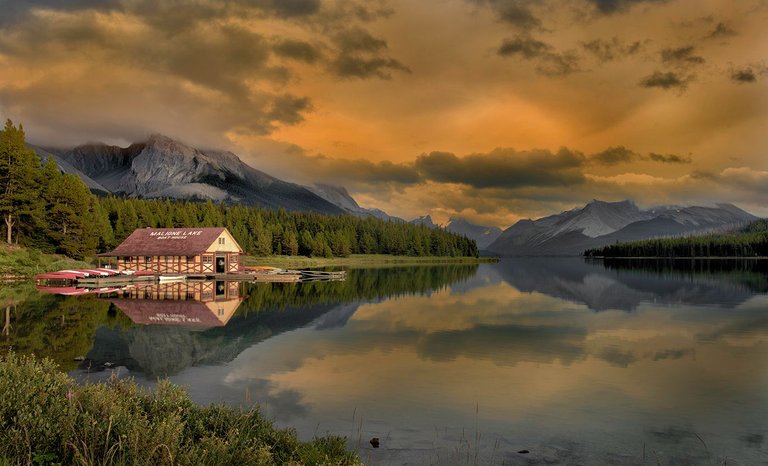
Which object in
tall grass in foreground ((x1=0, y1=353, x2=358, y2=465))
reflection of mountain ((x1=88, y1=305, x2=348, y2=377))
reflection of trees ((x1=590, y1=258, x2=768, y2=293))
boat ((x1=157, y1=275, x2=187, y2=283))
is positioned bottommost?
reflection of trees ((x1=590, y1=258, x2=768, y2=293))

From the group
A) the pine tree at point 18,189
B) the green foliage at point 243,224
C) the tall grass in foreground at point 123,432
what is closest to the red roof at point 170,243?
the pine tree at point 18,189

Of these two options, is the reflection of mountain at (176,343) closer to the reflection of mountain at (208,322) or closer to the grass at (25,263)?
the reflection of mountain at (208,322)

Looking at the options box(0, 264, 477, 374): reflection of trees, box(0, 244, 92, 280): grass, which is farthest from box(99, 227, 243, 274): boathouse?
box(0, 264, 477, 374): reflection of trees

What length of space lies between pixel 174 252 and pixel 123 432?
85225mm

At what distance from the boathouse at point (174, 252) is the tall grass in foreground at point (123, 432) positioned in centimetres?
7962

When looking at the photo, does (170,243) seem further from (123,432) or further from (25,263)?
(123,432)

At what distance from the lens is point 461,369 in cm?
2286

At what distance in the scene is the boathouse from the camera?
8956 cm

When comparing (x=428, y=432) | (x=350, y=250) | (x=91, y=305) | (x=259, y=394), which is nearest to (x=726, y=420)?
(x=428, y=432)

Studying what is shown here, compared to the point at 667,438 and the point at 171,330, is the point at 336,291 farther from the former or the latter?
the point at 667,438

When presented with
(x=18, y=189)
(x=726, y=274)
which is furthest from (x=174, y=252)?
(x=726, y=274)

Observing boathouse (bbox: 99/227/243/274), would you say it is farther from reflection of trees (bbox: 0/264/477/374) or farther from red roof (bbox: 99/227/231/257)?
reflection of trees (bbox: 0/264/477/374)

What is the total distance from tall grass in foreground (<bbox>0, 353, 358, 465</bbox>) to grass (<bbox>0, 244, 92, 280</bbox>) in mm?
70853

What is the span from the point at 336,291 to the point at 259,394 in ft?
148
